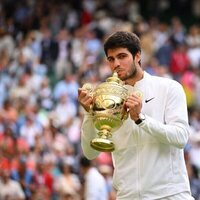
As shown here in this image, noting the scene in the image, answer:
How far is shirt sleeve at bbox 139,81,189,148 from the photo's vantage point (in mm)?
5297

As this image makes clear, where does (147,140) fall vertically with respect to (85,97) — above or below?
below

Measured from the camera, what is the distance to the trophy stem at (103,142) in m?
5.34

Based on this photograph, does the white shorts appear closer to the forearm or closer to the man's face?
the forearm

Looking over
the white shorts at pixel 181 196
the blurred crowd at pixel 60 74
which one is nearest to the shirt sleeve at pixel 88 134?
the white shorts at pixel 181 196

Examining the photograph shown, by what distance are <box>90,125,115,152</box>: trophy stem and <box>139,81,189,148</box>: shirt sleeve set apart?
0.24m

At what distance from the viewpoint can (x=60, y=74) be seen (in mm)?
17984

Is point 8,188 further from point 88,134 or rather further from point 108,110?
point 108,110

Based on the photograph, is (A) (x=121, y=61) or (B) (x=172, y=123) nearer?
(B) (x=172, y=123)

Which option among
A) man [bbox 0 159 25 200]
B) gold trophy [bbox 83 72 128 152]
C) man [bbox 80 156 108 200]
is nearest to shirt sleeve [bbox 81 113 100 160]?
gold trophy [bbox 83 72 128 152]

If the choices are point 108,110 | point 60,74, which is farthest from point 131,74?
point 60,74

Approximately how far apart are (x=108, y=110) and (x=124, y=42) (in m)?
0.50

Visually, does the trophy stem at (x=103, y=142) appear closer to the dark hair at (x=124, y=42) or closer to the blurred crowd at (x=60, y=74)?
the dark hair at (x=124, y=42)

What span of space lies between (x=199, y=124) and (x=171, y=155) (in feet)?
35.5

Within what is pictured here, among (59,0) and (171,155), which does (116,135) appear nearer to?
(171,155)
